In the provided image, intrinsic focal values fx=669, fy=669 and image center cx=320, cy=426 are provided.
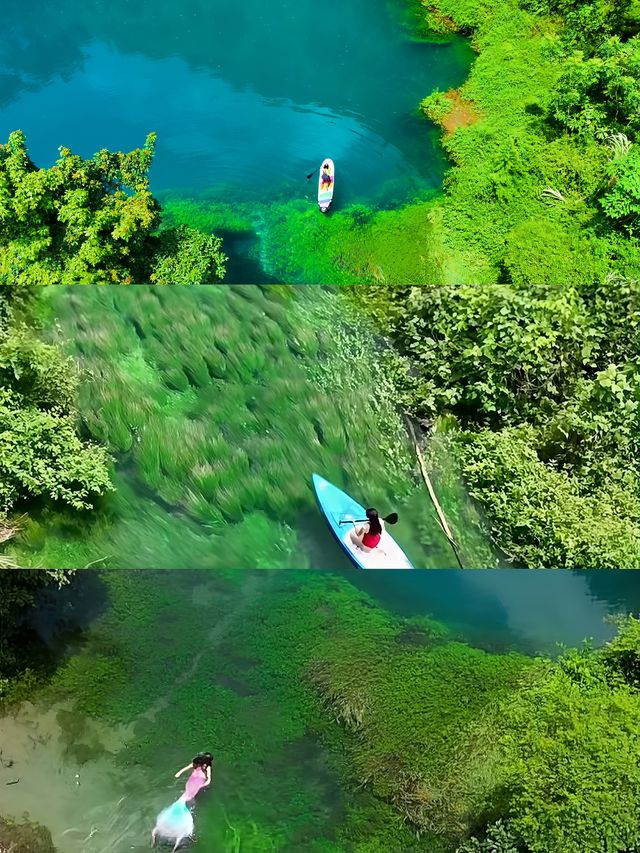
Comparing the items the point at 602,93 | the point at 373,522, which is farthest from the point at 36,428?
the point at 602,93

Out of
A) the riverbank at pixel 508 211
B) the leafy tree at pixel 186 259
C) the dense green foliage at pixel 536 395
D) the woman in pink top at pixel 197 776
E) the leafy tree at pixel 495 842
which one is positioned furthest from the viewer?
the riverbank at pixel 508 211

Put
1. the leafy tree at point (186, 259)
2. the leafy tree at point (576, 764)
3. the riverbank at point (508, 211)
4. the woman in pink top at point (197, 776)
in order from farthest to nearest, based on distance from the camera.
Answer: the riverbank at point (508, 211)
the leafy tree at point (186, 259)
the woman in pink top at point (197, 776)
the leafy tree at point (576, 764)

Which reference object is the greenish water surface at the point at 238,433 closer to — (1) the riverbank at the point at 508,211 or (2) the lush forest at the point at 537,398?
(2) the lush forest at the point at 537,398

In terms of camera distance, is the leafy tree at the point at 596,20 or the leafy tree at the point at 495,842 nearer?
the leafy tree at the point at 495,842

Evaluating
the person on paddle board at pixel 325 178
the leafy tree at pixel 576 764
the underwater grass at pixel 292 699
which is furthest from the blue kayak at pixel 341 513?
the person on paddle board at pixel 325 178

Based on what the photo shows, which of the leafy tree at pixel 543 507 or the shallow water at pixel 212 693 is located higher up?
the leafy tree at pixel 543 507

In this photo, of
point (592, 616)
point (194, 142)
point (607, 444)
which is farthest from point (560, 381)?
point (194, 142)

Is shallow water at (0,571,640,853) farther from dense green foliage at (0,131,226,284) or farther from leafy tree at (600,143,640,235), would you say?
leafy tree at (600,143,640,235)

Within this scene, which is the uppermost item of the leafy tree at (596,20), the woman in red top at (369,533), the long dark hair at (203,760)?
the leafy tree at (596,20)
